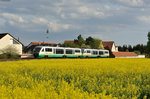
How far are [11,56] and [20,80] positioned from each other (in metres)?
43.3

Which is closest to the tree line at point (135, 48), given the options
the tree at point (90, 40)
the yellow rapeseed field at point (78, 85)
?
the tree at point (90, 40)

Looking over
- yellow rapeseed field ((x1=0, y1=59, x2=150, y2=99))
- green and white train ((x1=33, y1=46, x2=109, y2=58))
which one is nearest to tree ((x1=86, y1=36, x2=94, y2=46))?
green and white train ((x1=33, y1=46, x2=109, y2=58))

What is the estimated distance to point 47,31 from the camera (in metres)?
77.7

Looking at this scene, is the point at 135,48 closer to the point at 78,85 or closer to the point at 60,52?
the point at 60,52

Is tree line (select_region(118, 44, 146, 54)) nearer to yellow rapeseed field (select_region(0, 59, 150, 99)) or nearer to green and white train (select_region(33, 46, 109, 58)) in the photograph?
green and white train (select_region(33, 46, 109, 58))

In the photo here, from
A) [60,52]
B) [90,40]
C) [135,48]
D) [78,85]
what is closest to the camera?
[78,85]

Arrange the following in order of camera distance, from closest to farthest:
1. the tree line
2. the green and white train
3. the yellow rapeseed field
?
the yellow rapeseed field → the green and white train → the tree line

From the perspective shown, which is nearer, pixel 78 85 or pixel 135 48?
pixel 78 85

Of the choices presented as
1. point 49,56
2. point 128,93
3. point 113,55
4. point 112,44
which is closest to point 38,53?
point 49,56

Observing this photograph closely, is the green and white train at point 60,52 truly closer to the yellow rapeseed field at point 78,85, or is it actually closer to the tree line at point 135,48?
the yellow rapeseed field at point 78,85

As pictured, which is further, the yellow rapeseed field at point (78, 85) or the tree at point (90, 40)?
the tree at point (90, 40)

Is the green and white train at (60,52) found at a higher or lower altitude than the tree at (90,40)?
lower

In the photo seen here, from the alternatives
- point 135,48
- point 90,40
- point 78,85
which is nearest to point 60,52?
point 78,85

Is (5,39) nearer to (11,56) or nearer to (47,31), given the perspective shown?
(11,56)
